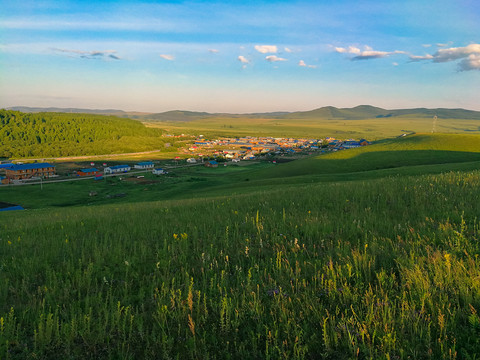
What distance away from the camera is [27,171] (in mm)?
84188

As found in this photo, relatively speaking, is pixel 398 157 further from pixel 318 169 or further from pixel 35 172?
pixel 35 172

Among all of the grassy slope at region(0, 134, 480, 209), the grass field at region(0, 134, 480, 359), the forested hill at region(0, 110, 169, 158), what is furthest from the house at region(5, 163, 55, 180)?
the grass field at region(0, 134, 480, 359)

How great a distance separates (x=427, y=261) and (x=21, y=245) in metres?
9.40

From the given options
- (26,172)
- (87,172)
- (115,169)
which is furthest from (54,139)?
(115,169)

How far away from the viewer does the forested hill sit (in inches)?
5763

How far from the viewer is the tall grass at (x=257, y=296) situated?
2.87 meters

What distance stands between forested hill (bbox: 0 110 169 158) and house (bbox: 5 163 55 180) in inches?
2610

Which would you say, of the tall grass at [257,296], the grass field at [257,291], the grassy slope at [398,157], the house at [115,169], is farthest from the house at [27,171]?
the tall grass at [257,296]

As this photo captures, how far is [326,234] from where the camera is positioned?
6184 millimetres

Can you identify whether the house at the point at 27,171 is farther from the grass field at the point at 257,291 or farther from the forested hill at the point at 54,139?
the grass field at the point at 257,291

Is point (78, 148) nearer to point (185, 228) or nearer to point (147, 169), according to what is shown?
point (147, 169)

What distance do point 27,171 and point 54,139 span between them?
332 ft

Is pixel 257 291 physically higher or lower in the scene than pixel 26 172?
higher

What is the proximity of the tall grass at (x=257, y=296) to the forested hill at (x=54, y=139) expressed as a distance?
17086cm
